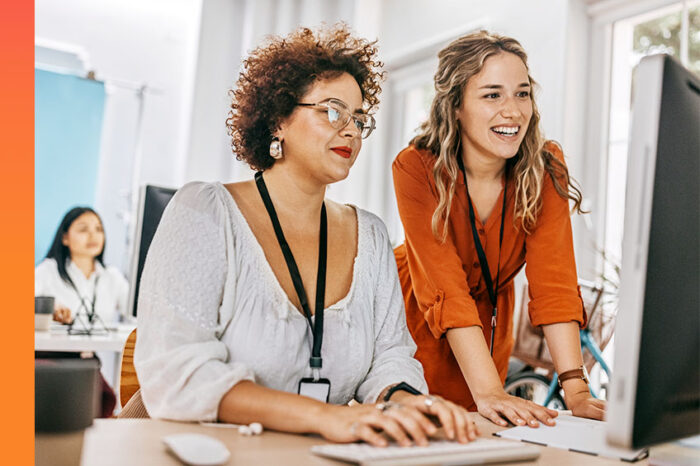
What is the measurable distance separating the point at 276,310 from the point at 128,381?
44 centimetres

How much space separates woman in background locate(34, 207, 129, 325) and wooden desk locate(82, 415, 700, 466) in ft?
9.82

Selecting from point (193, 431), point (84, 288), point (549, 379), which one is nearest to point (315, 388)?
point (193, 431)

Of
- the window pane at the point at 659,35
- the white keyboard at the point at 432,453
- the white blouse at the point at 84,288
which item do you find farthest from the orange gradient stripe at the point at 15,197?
the window pane at the point at 659,35

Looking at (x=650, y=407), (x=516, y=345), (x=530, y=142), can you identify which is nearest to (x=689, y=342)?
(x=650, y=407)

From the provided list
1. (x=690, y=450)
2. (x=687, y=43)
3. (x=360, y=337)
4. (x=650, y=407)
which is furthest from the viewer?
(x=687, y=43)

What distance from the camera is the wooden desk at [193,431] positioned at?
0.76 m

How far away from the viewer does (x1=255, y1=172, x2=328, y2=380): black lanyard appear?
1.16m

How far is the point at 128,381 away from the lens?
1383 mm

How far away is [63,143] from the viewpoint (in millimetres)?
5102

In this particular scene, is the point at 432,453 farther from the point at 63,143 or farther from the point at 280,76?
the point at 63,143

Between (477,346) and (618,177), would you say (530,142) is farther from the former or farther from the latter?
(618,177)

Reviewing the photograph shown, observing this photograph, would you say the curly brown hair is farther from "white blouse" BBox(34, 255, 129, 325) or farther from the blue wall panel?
the blue wall panel

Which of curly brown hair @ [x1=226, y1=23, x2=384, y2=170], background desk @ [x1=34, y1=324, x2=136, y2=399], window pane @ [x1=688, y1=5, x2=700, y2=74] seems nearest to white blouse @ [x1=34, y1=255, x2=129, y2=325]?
background desk @ [x1=34, y1=324, x2=136, y2=399]

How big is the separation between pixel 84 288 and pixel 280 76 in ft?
9.64
